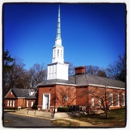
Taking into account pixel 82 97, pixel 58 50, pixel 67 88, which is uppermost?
pixel 58 50

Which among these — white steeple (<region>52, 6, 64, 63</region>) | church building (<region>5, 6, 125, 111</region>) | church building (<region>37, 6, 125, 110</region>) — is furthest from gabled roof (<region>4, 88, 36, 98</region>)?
white steeple (<region>52, 6, 64, 63</region>)

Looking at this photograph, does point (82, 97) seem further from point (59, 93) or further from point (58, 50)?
point (58, 50)

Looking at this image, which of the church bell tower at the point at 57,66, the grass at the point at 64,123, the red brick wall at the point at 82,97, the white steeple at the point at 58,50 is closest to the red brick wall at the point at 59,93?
the red brick wall at the point at 82,97

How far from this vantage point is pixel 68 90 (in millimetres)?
19297

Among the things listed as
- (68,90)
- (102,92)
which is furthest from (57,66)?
(102,92)

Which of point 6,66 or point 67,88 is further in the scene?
point 67,88

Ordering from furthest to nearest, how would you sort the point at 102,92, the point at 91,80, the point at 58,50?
the point at 91,80, the point at 58,50, the point at 102,92

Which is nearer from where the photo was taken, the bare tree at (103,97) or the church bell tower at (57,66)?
the bare tree at (103,97)

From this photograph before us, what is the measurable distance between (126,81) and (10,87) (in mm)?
7135

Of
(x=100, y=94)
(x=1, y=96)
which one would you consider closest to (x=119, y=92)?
(x=100, y=94)

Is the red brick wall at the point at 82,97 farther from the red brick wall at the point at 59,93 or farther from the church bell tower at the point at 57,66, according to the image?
the church bell tower at the point at 57,66

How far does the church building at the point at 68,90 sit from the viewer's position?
56.2ft

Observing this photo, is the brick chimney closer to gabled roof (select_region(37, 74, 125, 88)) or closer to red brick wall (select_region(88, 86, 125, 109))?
gabled roof (select_region(37, 74, 125, 88))

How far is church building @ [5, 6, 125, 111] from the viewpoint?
56.2 feet
